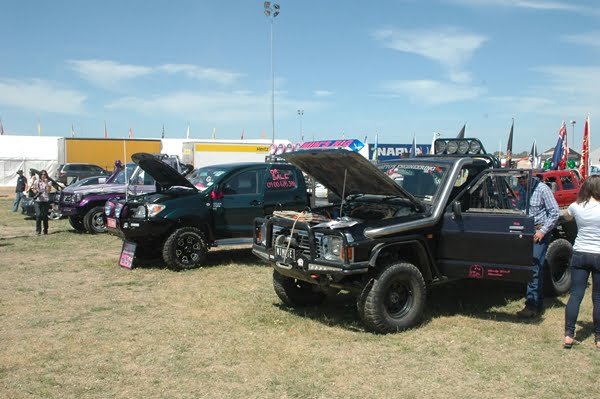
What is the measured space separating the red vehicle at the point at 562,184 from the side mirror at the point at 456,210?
9.39 metres

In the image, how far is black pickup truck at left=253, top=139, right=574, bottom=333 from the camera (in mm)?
5676

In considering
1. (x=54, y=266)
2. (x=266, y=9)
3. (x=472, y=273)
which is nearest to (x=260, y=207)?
(x=54, y=266)

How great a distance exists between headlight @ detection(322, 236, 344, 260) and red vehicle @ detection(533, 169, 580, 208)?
10500mm

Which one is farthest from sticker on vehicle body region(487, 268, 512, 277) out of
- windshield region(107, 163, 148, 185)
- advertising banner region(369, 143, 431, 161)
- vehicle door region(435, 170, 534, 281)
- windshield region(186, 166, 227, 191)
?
advertising banner region(369, 143, 431, 161)

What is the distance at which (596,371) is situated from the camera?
486 cm

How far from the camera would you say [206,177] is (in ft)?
33.6

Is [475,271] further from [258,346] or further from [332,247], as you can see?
[258,346]

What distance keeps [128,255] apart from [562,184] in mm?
11671

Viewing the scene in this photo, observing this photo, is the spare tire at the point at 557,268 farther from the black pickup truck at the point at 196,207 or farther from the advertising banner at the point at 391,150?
the advertising banner at the point at 391,150

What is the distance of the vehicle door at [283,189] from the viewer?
33.6 ft

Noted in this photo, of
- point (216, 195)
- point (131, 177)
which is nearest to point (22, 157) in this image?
point (131, 177)

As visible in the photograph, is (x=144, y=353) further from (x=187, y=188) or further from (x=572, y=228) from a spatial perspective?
(x=572, y=228)

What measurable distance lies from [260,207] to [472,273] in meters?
4.87

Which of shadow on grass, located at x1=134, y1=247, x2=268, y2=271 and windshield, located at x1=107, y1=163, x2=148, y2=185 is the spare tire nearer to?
shadow on grass, located at x1=134, y1=247, x2=268, y2=271
